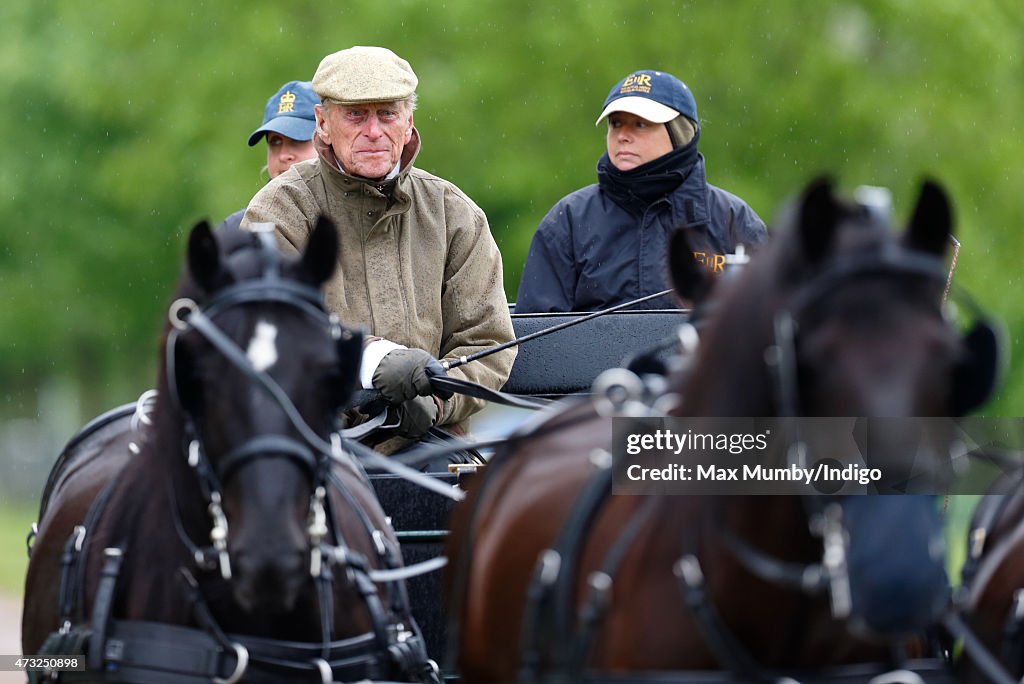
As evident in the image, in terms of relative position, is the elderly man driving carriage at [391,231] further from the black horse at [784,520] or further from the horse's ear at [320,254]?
the black horse at [784,520]

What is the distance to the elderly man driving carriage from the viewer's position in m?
5.81

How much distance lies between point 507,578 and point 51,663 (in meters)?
1.20

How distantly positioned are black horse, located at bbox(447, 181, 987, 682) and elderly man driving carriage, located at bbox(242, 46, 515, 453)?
179 centimetres

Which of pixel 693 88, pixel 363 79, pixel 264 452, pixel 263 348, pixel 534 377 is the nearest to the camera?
pixel 264 452

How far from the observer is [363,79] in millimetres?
5789

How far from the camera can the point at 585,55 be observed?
1381 centimetres

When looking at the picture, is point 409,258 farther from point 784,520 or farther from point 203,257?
point 784,520

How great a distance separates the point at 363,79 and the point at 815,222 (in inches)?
111

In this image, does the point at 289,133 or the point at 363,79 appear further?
the point at 289,133

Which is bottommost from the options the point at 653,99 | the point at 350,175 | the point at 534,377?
the point at 534,377

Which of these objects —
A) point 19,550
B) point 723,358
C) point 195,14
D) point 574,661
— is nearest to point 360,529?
point 574,661

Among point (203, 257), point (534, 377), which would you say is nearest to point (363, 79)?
point (534, 377)

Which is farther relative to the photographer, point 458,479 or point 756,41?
point 756,41

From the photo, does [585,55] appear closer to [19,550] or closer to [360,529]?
[360,529]
